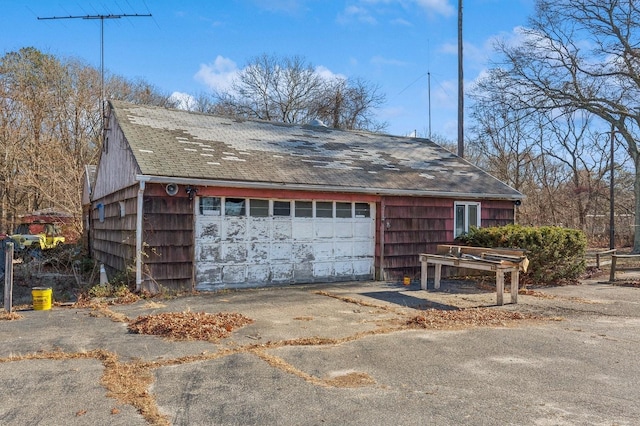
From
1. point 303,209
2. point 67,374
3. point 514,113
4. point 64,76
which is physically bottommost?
point 67,374

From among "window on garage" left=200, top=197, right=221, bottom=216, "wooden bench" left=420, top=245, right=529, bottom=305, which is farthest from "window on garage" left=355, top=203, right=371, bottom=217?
"window on garage" left=200, top=197, right=221, bottom=216

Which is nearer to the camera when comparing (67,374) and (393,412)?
(393,412)

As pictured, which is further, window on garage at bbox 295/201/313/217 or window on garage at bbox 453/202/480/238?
window on garage at bbox 453/202/480/238

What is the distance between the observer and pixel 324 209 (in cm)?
1198

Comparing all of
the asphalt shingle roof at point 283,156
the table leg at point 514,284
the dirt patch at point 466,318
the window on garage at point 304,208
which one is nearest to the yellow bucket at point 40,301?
the asphalt shingle roof at point 283,156

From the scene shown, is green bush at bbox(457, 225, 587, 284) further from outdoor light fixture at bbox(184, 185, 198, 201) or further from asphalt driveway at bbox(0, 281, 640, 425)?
outdoor light fixture at bbox(184, 185, 198, 201)

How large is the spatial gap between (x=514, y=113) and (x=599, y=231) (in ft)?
45.1

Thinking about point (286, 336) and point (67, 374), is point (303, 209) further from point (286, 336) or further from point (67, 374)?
point (67, 374)

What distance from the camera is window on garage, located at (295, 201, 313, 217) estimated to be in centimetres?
1159

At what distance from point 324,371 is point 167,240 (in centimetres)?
597

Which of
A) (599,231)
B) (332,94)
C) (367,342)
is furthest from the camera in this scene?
(332,94)

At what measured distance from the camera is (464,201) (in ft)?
46.0

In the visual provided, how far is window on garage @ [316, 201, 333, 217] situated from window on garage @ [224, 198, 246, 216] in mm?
1955

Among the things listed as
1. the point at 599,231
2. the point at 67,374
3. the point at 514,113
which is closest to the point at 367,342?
the point at 67,374
